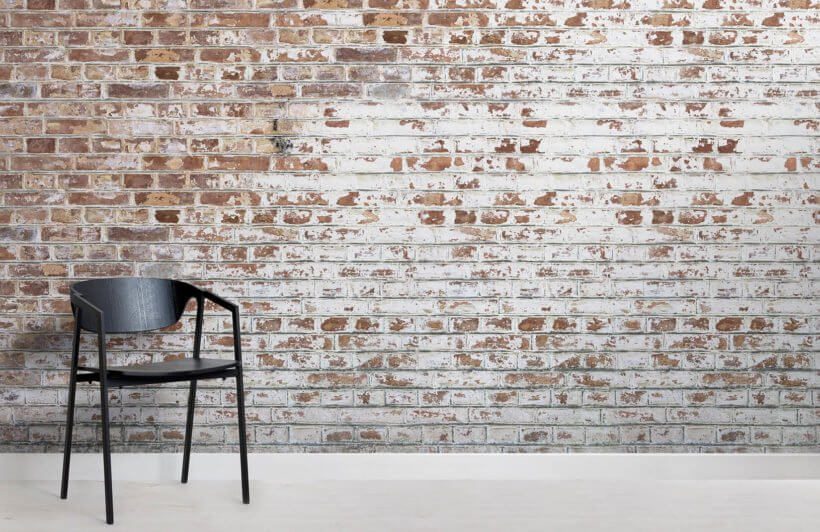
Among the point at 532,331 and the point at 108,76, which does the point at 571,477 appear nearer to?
the point at 532,331

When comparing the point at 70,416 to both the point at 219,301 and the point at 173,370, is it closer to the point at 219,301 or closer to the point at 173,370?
the point at 173,370

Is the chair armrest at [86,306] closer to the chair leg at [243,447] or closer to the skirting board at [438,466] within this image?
the chair leg at [243,447]

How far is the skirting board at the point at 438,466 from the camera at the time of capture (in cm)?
282

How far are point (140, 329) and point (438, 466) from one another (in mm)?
1225

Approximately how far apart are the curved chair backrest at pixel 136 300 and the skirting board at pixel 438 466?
0.55 metres

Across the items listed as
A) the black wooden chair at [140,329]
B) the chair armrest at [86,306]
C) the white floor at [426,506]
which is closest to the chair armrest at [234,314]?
the black wooden chair at [140,329]

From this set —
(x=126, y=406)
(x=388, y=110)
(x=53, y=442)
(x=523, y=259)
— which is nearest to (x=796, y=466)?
(x=523, y=259)

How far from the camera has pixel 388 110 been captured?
285 cm

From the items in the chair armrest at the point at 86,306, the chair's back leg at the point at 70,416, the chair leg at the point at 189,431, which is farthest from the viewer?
the chair leg at the point at 189,431

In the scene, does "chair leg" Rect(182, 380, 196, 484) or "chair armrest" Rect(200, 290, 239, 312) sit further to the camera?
"chair leg" Rect(182, 380, 196, 484)

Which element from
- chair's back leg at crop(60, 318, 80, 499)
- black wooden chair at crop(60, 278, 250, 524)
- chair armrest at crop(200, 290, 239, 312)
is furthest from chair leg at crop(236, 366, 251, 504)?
chair's back leg at crop(60, 318, 80, 499)

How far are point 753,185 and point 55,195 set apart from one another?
270 centimetres

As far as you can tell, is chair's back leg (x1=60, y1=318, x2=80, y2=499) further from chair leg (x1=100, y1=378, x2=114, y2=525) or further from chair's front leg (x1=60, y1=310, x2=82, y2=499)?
chair leg (x1=100, y1=378, x2=114, y2=525)

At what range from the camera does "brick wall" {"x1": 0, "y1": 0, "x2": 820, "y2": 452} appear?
284 centimetres
